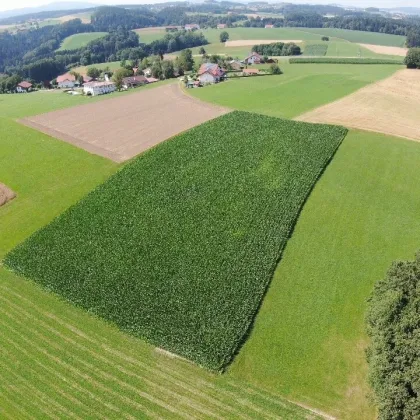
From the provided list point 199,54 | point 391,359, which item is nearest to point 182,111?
point 391,359

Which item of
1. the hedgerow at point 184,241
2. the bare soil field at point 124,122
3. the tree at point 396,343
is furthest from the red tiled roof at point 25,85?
the tree at point 396,343

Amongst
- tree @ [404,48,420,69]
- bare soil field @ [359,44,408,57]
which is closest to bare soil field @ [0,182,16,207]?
tree @ [404,48,420,69]

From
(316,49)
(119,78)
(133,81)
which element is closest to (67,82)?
(119,78)

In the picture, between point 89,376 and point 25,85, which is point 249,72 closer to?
point 25,85

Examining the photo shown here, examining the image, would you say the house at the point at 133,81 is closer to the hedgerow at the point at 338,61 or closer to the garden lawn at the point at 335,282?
the hedgerow at the point at 338,61

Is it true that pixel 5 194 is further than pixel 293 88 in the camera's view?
No

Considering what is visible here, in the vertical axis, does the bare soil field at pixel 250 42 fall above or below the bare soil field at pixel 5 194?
below

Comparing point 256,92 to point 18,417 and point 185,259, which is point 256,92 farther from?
point 18,417

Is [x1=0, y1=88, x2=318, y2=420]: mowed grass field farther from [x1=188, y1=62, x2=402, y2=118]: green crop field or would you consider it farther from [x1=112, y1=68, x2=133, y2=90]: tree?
[x1=112, y1=68, x2=133, y2=90]: tree
